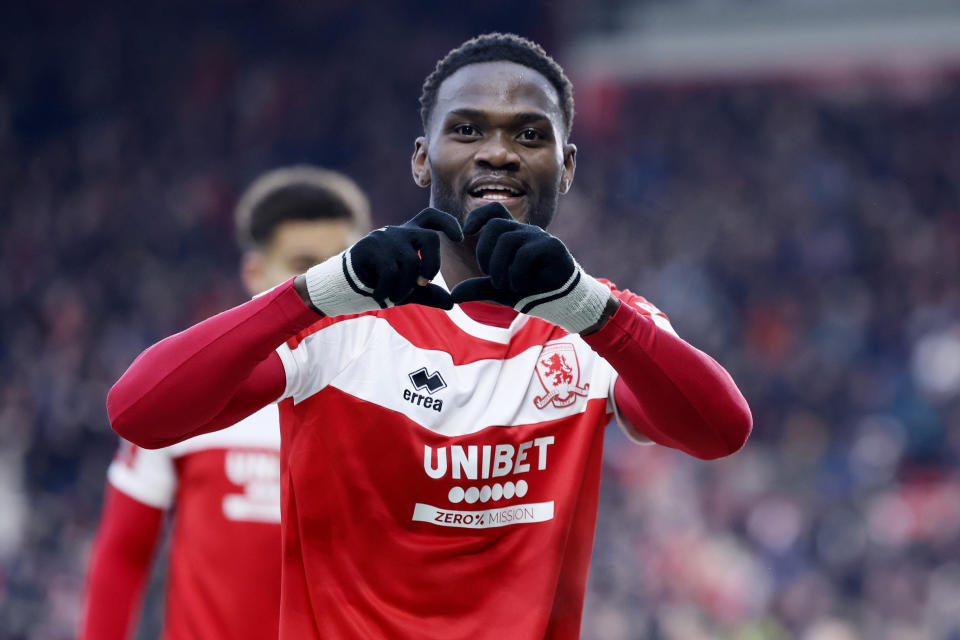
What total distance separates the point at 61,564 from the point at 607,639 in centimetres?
465

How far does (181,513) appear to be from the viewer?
3.47 m

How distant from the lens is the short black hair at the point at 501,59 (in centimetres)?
248

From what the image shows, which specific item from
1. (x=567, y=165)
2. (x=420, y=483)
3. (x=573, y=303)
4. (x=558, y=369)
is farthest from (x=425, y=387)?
(x=567, y=165)

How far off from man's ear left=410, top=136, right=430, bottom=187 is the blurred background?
6.87m

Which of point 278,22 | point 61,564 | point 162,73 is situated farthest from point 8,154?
point 61,564

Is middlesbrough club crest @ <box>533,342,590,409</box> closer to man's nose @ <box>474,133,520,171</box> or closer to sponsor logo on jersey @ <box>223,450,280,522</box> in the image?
man's nose @ <box>474,133,520,171</box>

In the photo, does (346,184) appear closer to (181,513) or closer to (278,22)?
(181,513)

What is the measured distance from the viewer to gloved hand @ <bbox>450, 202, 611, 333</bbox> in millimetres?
1927

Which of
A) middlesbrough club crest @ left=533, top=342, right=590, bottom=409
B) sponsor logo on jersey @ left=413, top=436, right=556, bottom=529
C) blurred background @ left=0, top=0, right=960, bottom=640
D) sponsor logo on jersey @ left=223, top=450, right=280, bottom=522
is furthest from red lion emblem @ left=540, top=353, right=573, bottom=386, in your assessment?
blurred background @ left=0, top=0, right=960, bottom=640

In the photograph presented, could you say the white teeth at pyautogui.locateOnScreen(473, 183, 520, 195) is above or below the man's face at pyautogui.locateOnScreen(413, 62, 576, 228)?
below

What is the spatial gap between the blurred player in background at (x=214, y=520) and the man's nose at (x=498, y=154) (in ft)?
4.64

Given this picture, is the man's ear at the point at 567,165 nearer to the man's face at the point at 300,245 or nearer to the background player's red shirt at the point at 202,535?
the man's face at the point at 300,245

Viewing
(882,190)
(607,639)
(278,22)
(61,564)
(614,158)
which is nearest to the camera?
(607,639)

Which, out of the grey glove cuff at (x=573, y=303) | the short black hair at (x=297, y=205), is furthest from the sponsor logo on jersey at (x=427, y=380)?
the short black hair at (x=297, y=205)
